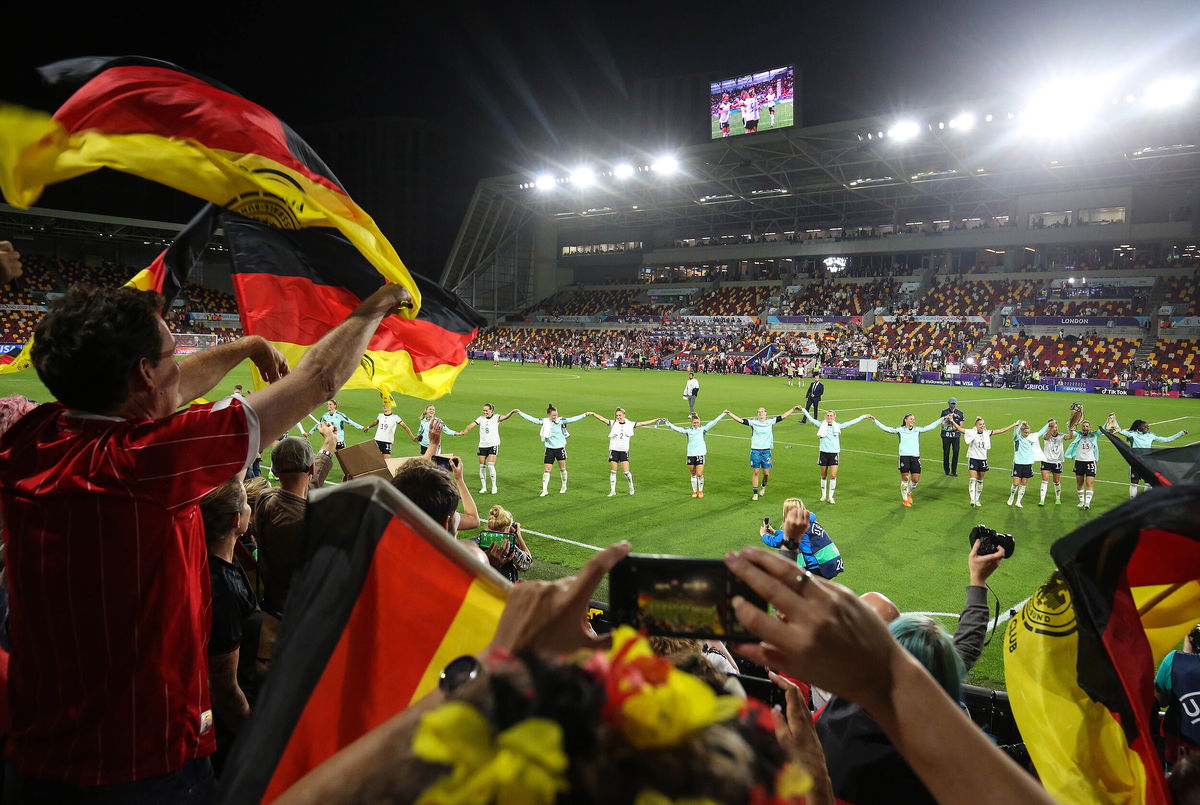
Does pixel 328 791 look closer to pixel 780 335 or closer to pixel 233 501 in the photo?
pixel 233 501

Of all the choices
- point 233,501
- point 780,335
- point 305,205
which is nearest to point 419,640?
point 233,501

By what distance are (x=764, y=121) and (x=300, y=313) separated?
41.4 metres

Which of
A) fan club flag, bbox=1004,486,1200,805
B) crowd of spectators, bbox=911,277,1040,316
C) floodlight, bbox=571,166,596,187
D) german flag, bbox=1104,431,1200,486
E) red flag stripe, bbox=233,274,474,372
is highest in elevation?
floodlight, bbox=571,166,596,187

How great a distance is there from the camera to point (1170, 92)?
92.3 ft

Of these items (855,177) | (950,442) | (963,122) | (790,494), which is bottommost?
(790,494)

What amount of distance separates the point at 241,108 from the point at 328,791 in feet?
12.5

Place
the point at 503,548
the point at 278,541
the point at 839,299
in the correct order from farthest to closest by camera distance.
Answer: the point at 839,299
the point at 503,548
the point at 278,541

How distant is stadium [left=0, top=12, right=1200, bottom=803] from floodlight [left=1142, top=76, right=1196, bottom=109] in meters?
0.15

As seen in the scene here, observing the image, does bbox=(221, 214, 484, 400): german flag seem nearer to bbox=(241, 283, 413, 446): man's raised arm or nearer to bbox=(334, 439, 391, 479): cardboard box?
bbox=(334, 439, 391, 479): cardboard box

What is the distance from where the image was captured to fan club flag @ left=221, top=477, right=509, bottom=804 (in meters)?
1.44

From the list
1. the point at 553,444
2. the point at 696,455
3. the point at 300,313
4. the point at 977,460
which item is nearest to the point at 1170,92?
the point at 977,460

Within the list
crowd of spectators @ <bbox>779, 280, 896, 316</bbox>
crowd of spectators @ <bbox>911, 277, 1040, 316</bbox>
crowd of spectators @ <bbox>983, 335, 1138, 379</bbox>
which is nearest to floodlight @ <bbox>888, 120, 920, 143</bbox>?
crowd of spectators @ <bbox>983, 335, 1138, 379</bbox>

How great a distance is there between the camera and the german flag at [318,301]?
4.71 metres

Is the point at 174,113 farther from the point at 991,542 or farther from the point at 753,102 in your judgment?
the point at 753,102
